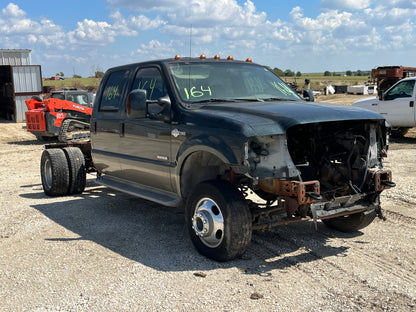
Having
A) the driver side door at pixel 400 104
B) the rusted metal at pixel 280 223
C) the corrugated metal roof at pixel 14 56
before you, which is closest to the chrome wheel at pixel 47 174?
the rusted metal at pixel 280 223

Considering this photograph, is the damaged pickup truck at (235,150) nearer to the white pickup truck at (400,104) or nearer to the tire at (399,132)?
the white pickup truck at (400,104)

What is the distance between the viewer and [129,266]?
4.90 meters

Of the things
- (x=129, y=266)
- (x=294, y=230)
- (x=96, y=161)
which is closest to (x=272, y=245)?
(x=294, y=230)

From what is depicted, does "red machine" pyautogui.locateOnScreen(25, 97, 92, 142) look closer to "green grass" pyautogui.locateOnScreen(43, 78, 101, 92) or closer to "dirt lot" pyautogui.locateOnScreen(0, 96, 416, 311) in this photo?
"dirt lot" pyautogui.locateOnScreen(0, 96, 416, 311)

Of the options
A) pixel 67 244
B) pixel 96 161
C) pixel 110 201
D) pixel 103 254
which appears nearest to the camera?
pixel 103 254

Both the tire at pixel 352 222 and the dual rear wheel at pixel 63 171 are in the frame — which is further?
the dual rear wheel at pixel 63 171

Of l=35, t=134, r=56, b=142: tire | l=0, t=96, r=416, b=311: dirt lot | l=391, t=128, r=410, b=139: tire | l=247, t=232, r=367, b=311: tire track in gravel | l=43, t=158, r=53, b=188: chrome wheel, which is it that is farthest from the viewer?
l=35, t=134, r=56, b=142: tire

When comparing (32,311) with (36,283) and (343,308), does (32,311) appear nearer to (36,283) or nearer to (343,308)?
(36,283)

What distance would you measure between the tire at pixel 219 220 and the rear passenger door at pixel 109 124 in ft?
6.49

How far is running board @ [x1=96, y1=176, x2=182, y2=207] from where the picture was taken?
219 inches

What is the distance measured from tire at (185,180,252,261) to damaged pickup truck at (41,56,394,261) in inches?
0.4

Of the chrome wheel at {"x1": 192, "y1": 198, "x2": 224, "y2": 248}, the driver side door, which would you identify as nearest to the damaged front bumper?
the chrome wheel at {"x1": 192, "y1": 198, "x2": 224, "y2": 248}

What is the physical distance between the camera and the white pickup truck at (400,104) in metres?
14.6

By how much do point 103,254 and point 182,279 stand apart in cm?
117
